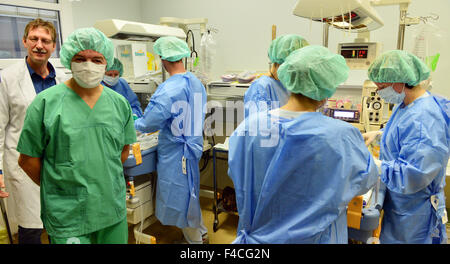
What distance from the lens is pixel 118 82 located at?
2660 millimetres

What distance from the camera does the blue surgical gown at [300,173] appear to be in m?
1.02

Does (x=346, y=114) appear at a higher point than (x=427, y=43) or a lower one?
lower

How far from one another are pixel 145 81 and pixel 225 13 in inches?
45.9

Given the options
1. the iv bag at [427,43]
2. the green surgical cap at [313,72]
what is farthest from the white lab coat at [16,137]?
the iv bag at [427,43]

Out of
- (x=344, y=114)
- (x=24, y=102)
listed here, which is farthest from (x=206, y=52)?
(x=24, y=102)

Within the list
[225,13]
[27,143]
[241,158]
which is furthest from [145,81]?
[241,158]

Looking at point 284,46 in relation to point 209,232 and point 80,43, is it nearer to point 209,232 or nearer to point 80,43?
point 80,43

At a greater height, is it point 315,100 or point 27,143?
point 315,100

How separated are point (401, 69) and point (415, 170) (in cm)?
49

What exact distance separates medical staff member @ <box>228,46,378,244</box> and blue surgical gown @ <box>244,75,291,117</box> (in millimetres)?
854

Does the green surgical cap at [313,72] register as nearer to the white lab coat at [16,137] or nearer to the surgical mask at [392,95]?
the surgical mask at [392,95]

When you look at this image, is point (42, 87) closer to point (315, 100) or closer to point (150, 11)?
point (315, 100)

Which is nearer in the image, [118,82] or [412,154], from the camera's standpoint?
[412,154]

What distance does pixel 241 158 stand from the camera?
1.16 m
